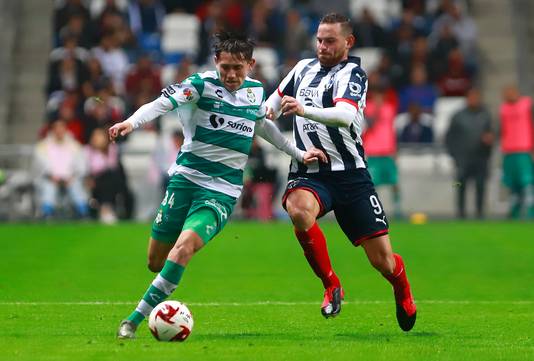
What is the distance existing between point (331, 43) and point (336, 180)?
1.07 metres

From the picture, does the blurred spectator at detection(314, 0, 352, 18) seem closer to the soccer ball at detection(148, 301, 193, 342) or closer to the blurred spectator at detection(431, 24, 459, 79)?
the blurred spectator at detection(431, 24, 459, 79)

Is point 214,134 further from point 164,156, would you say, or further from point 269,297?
point 164,156

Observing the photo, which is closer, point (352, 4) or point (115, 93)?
point (115, 93)

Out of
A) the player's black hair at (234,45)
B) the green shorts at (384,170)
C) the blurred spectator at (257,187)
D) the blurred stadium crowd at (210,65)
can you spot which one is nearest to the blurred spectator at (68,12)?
the blurred stadium crowd at (210,65)

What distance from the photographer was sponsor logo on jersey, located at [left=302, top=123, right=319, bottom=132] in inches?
410

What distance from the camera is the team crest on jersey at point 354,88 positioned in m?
10.1

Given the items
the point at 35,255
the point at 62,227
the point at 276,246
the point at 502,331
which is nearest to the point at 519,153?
the point at 276,246

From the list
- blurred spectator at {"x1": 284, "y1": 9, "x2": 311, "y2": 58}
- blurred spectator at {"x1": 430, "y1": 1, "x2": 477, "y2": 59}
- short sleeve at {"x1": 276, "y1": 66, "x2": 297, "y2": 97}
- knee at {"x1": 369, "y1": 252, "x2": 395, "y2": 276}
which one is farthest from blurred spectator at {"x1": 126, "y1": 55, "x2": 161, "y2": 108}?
knee at {"x1": 369, "y1": 252, "x2": 395, "y2": 276}

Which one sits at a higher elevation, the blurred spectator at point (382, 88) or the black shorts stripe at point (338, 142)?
the black shorts stripe at point (338, 142)

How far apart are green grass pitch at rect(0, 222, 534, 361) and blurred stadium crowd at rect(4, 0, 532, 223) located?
281cm

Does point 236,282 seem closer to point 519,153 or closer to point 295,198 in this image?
point 295,198

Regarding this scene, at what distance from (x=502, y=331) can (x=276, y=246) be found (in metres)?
9.05

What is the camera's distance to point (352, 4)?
29.4m

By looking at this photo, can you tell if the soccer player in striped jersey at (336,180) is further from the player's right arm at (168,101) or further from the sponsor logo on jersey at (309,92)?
the player's right arm at (168,101)
